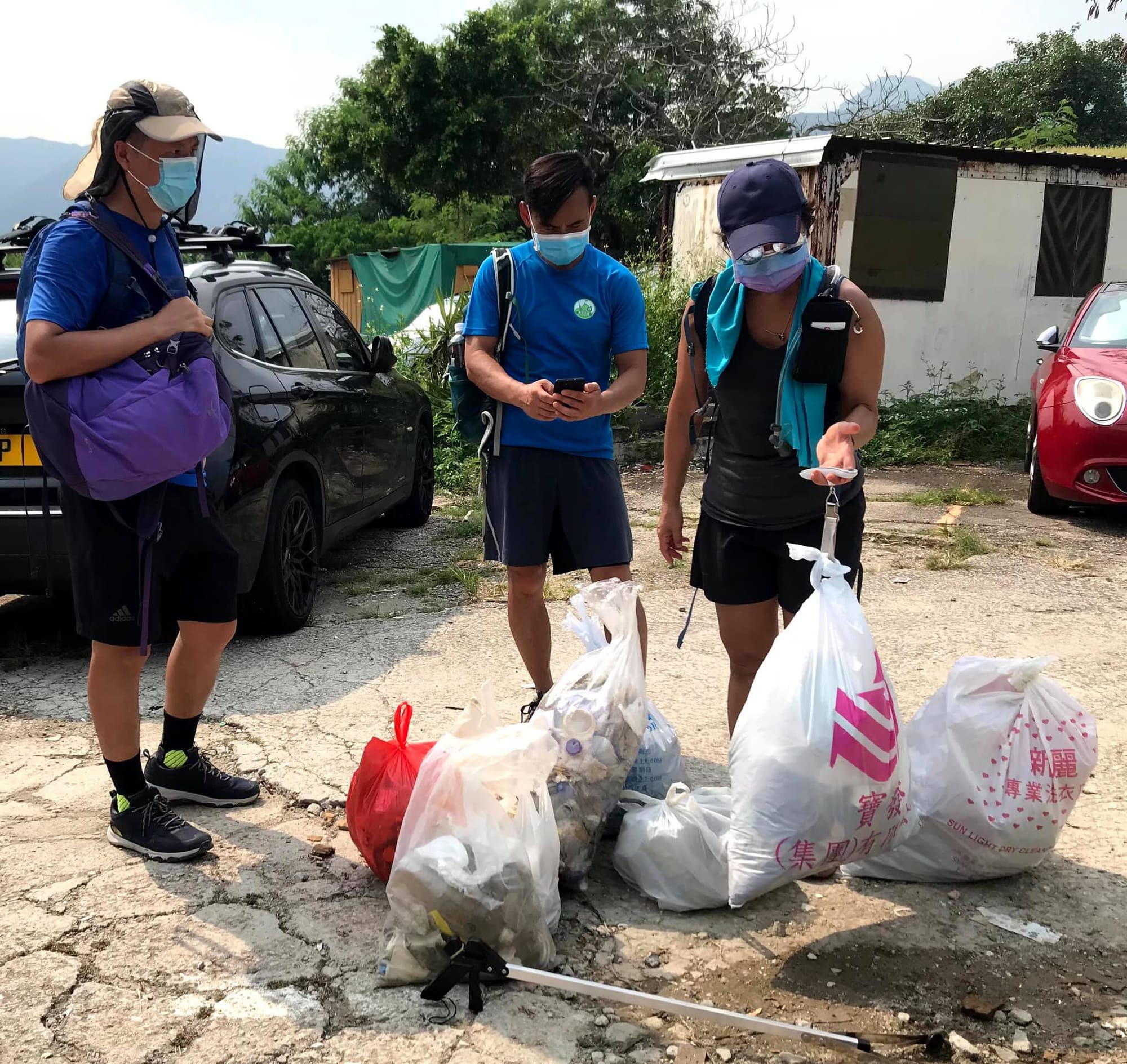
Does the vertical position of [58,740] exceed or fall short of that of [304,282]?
it falls short

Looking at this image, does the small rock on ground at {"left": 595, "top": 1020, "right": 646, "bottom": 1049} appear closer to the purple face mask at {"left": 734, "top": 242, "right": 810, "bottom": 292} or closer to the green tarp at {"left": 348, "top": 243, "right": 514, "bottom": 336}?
the purple face mask at {"left": 734, "top": 242, "right": 810, "bottom": 292}

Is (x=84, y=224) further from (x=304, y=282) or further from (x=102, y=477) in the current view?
(x=304, y=282)

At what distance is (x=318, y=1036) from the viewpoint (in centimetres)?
217

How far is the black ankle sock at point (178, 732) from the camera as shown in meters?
3.16

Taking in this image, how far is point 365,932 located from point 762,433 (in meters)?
1.61

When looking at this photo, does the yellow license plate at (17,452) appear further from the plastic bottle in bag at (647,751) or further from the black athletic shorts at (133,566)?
the plastic bottle in bag at (647,751)

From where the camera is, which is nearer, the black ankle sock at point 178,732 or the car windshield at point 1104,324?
the black ankle sock at point 178,732

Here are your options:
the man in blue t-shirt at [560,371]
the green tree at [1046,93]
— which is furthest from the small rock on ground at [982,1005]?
the green tree at [1046,93]

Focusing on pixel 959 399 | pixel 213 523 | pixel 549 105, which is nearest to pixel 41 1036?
pixel 213 523

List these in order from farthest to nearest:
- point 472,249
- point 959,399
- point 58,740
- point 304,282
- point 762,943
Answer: point 472,249 → point 959,399 → point 304,282 → point 58,740 → point 762,943

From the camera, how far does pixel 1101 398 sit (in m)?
6.64

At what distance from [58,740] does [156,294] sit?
182 cm

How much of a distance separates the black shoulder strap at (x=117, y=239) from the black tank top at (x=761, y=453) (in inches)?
59.4

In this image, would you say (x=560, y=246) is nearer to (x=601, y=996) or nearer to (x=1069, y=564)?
(x=601, y=996)
